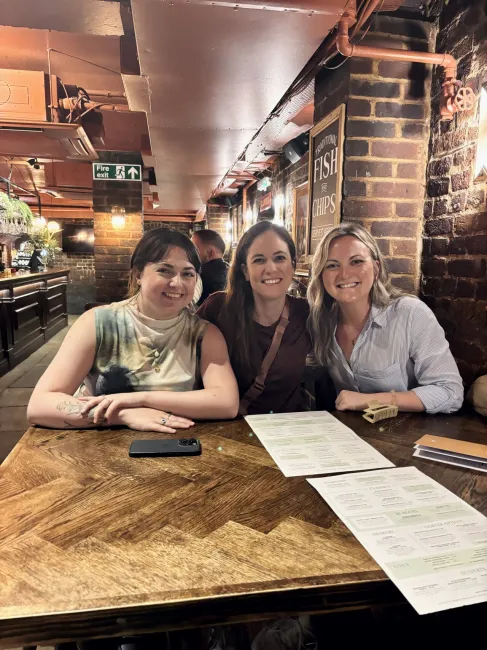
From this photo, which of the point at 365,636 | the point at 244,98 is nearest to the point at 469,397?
the point at 365,636

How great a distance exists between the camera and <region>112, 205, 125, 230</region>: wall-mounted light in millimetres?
7082

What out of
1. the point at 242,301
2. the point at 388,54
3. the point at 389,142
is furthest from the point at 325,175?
the point at 242,301

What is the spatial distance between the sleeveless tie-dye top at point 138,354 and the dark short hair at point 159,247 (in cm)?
20

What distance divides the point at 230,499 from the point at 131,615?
0.37 meters

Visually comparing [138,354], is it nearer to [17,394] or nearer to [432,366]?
[432,366]

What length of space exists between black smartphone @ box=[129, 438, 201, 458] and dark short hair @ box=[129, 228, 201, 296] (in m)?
0.73

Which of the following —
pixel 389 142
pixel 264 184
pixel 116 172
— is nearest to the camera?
pixel 389 142

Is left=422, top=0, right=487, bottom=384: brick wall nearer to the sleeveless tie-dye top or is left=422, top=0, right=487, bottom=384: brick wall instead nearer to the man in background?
the sleeveless tie-dye top

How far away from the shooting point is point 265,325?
6.96ft

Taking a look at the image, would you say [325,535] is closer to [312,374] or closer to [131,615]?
[131,615]

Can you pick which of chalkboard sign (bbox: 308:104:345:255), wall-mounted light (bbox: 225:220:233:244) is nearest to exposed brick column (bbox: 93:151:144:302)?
wall-mounted light (bbox: 225:220:233:244)

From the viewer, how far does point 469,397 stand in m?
1.87

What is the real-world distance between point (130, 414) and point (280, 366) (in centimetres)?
80

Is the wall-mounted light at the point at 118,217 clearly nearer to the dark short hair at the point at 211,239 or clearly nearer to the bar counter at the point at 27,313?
the bar counter at the point at 27,313
